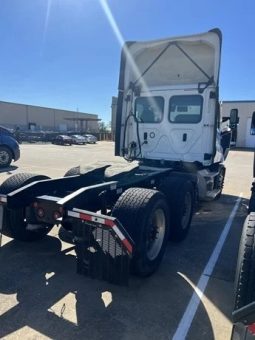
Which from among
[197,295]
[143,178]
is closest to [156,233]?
[197,295]

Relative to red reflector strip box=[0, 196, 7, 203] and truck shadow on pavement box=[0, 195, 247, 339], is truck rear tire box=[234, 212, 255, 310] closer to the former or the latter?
truck shadow on pavement box=[0, 195, 247, 339]

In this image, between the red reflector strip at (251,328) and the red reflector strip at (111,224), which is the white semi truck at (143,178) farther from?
the red reflector strip at (251,328)

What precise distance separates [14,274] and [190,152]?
14.2 feet

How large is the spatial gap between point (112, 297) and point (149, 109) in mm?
4590

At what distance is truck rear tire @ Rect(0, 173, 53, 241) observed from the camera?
4344mm

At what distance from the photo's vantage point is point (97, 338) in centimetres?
272

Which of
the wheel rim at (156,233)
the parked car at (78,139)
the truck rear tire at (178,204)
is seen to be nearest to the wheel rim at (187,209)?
the truck rear tire at (178,204)

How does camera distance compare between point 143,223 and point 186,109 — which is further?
point 186,109

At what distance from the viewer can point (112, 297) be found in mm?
3404

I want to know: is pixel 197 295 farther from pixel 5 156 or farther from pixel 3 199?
pixel 5 156

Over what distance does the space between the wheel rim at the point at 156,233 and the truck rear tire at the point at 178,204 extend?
784 millimetres

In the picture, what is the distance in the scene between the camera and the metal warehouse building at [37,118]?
58.8 m

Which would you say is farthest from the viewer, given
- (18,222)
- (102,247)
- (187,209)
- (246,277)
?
(187,209)

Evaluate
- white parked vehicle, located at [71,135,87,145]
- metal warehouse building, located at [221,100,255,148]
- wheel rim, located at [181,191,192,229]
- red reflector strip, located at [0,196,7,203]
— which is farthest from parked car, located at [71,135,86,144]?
red reflector strip, located at [0,196,7,203]
